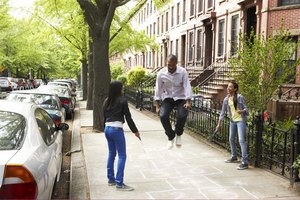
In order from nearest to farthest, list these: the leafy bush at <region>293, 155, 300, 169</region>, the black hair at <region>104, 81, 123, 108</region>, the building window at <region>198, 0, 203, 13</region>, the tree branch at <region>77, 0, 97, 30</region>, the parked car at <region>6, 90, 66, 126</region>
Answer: the leafy bush at <region>293, 155, 300, 169</region>, the black hair at <region>104, 81, 123, 108</region>, the parked car at <region>6, 90, 66, 126</region>, the tree branch at <region>77, 0, 97, 30</region>, the building window at <region>198, 0, 203, 13</region>

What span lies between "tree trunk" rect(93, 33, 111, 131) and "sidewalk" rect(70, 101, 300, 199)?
2.41 m

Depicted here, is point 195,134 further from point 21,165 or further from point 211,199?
point 21,165

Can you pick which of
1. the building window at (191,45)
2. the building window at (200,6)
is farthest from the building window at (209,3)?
the building window at (191,45)

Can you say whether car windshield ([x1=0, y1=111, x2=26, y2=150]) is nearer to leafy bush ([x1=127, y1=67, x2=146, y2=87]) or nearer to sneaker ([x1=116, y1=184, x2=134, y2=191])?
sneaker ([x1=116, y1=184, x2=134, y2=191])

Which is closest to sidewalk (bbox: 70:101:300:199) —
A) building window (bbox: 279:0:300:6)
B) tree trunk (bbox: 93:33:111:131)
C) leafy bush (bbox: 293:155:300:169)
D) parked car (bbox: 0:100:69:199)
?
leafy bush (bbox: 293:155:300:169)

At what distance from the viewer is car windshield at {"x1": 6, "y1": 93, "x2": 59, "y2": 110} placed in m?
11.2

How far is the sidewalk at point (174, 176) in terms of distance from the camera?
18.7ft

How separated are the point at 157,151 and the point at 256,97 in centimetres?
305

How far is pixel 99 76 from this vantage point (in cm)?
1233

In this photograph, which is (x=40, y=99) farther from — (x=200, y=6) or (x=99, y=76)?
(x=200, y=6)

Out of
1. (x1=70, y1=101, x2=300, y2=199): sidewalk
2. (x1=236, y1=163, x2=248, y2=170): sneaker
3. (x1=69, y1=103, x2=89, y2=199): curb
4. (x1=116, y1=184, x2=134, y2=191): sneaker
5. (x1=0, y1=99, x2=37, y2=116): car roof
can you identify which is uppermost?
(x1=0, y1=99, x2=37, y2=116): car roof

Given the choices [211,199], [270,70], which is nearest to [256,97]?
[270,70]

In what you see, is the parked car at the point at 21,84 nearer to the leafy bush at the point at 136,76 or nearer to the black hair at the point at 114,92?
the leafy bush at the point at 136,76

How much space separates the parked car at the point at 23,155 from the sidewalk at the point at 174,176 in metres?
1.66
